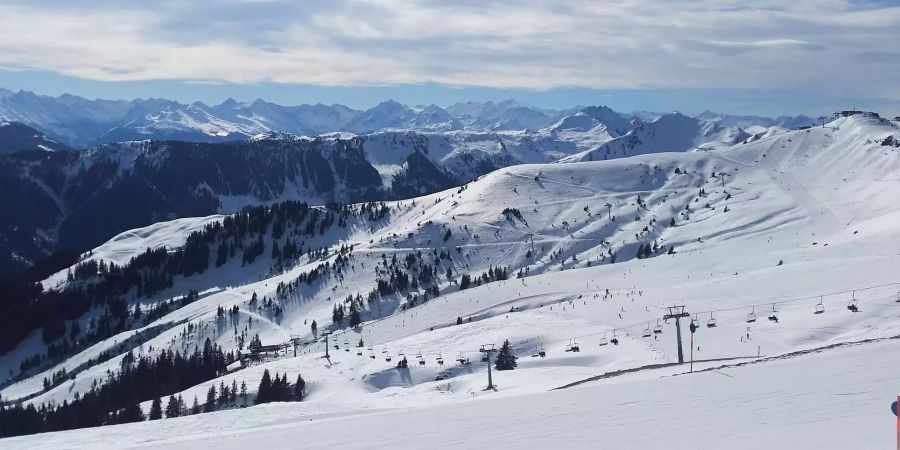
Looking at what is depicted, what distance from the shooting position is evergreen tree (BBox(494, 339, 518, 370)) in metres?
71.4

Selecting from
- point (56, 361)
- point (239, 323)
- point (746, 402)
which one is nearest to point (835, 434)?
point (746, 402)

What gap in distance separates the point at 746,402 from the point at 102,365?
153757 mm

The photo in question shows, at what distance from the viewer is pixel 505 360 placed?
73.3m

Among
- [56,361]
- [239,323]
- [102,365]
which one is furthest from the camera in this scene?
[56,361]

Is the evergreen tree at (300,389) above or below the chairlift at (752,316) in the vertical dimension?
below

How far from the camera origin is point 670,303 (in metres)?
90.3

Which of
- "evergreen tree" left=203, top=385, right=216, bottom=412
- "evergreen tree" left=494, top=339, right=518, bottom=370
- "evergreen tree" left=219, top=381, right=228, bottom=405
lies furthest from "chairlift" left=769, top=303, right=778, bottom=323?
"evergreen tree" left=219, top=381, right=228, bottom=405

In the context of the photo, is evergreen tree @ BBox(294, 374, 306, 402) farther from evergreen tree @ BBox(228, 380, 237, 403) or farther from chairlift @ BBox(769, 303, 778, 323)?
chairlift @ BBox(769, 303, 778, 323)

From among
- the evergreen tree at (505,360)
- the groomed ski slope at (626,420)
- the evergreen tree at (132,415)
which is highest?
the groomed ski slope at (626,420)

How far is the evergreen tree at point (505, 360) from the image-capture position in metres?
71.4

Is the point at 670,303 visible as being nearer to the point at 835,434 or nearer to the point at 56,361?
the point at 835,434

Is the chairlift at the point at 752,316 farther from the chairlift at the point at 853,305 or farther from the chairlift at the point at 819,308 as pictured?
the chairlift at the point at 853,305

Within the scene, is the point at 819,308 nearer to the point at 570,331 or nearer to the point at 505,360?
the point at 570,331

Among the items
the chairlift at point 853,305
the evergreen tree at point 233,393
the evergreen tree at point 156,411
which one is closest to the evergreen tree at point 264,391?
the evergreen tree at point 233,393
